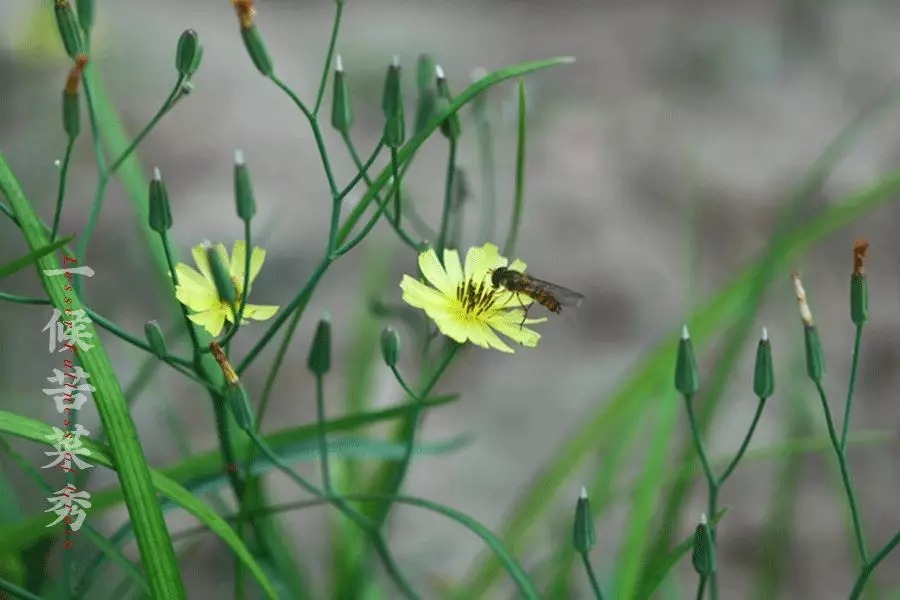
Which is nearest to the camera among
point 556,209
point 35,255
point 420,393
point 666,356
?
point 35,255

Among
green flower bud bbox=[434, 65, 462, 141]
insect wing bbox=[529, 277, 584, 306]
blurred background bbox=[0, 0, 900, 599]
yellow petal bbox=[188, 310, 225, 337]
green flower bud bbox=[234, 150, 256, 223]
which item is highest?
blurred background bbox=[0, 0, 900, 599]

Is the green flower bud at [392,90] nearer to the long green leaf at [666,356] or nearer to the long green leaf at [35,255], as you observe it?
the long green leaf at [35,255]

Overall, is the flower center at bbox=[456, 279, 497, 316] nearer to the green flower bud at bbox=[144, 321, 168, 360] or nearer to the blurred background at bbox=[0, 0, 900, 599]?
the green flower bud at bbox=[144, 321, 168, 360]

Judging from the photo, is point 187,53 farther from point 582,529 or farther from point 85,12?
point 582,529

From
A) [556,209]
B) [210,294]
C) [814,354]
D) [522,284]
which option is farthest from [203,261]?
[556,209]

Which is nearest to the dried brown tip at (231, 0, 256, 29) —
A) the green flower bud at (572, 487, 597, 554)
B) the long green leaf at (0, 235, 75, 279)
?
the long green leaf at (0, 235, 75, 279)

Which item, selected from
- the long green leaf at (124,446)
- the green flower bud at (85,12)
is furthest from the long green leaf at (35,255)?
the green flower bud at (85,12)

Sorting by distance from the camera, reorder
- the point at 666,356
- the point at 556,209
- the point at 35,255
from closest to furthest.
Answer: the point at 35,255
the point at 666,356
the point at 556,209

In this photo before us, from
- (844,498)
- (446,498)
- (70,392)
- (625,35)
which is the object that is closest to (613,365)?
(446,498)
